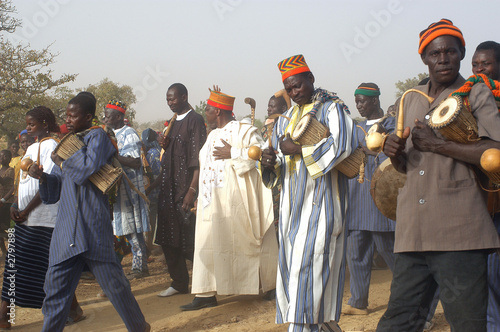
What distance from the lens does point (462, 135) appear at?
2.62 metres

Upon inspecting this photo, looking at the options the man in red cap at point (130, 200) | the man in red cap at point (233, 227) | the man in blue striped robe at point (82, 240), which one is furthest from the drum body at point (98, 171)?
the man in red cap at point (130, 200)

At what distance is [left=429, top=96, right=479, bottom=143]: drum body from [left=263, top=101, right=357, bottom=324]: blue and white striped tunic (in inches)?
49.8

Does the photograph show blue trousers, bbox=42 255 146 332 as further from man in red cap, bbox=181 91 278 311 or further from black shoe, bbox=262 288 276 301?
black shoe, bbox=262 288 276 301

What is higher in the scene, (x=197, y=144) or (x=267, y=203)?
(x=197, y=144)

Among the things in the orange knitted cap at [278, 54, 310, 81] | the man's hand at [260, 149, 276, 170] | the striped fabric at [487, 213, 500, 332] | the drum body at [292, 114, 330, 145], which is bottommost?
the striped fabric at [487, 213, 500, 332]

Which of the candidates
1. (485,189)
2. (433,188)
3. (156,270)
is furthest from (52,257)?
(156,270)

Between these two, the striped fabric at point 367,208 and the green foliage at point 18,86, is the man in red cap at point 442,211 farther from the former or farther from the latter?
the green foliage at point 18,86

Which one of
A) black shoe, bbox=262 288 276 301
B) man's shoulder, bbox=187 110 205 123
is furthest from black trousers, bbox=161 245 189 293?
man's shoulder, bbox=187 110 205 123

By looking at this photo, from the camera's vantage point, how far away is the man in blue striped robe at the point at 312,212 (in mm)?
3807

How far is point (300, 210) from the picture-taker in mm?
3969

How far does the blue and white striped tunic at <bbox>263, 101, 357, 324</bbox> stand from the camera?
3801 millimetres

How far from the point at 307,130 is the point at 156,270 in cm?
512

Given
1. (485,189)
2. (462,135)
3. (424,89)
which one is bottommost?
(485,189)

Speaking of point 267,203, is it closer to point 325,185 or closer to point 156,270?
point 325,185
